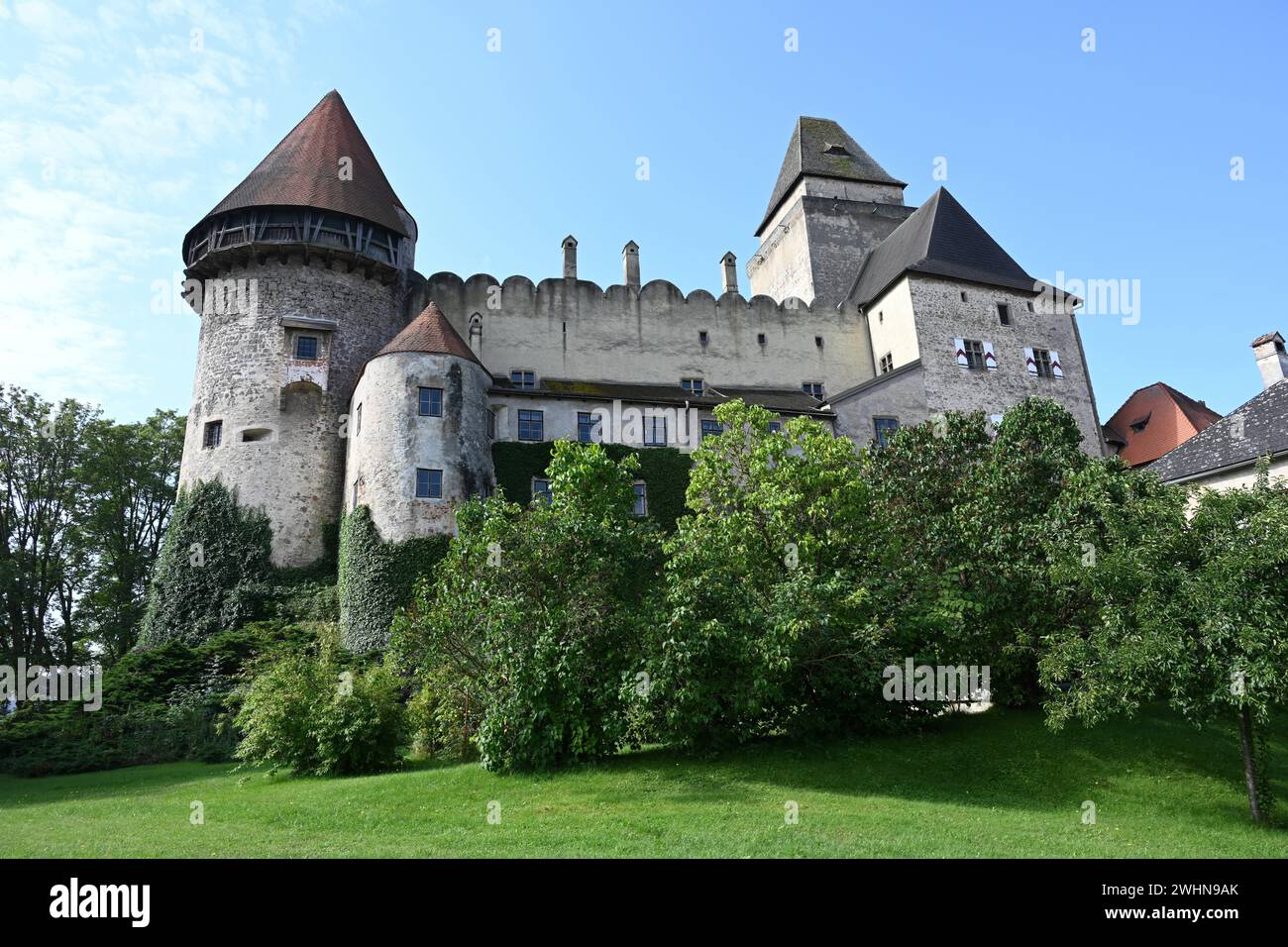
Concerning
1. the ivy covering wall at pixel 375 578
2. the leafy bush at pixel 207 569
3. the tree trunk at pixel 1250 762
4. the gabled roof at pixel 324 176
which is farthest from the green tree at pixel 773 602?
the gabled roof at pixel 324 176

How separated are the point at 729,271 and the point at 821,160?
29.9 feet

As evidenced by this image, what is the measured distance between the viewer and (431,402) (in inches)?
1152

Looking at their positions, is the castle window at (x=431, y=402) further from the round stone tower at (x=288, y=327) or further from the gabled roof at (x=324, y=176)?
the gabled roof at (x=324, y=176)

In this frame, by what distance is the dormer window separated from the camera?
107ft

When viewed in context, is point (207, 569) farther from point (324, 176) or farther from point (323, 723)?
point (324, 176)

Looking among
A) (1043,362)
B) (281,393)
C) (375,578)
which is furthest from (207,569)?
(1043,362)

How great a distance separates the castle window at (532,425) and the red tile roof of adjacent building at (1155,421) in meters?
26.7

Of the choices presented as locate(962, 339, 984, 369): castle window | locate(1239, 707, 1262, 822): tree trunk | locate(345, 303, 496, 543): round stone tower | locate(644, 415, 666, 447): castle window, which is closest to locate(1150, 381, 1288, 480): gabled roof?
locate(1239, 707, 1262, 822): tree trunk

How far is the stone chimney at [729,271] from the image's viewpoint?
45.0 m

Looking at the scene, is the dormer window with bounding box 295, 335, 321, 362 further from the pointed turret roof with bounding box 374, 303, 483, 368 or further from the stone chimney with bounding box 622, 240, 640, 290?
the stone chimney with bounding box 622, 240, 640, 290

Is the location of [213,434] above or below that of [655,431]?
above

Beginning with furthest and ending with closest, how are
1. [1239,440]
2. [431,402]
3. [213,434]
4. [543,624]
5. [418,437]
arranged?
[213,434]
[431,402]
[418,437]
[1239,440]
[543,624]
